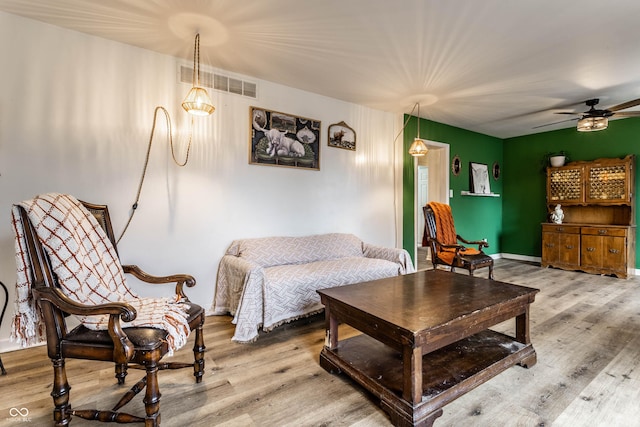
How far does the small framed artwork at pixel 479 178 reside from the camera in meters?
5.46

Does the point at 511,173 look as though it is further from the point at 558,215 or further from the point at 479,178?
the point at 558,215

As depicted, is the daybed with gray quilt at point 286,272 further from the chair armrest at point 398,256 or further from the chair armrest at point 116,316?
the chair armrest at point 116,316

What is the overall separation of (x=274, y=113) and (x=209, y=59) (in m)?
0.80

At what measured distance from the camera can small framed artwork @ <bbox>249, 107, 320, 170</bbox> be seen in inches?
126

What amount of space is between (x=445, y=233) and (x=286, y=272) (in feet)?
7.83

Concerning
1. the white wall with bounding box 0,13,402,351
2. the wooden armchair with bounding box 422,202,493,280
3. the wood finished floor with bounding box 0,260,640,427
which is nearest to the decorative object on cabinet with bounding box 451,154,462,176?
the wooden armchair with bounding box 422,202,493,280

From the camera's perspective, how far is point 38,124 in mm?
2246

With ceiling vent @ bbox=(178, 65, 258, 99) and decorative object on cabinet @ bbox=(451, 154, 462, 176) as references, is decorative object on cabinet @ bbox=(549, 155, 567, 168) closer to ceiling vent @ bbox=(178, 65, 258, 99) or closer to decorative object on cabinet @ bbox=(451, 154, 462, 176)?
decorative object on cabinet @ bbox=(451, 154, 462, 176)

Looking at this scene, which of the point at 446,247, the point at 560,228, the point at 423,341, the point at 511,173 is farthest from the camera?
the point at 511,173

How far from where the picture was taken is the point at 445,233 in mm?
3994

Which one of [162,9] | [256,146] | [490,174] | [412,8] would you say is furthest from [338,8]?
[490,174]

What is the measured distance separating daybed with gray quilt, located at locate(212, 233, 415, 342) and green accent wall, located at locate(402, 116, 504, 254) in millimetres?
1458

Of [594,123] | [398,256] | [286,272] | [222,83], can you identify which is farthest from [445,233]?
[222,83]

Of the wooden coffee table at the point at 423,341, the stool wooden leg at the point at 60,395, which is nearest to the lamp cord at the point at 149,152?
the stool wooden leg at the point at 60,395
